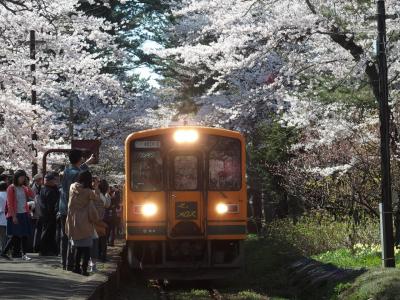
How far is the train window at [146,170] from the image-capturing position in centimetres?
1509

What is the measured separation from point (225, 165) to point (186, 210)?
1.04 meters

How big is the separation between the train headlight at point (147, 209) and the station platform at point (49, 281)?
100 centimetres

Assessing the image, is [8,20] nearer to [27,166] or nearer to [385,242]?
[27,166]

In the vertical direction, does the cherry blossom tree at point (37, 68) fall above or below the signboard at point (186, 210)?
above

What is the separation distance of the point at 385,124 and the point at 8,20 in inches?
381

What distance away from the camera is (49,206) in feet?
50.6

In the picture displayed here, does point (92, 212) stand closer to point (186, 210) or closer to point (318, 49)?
point (186, 210)

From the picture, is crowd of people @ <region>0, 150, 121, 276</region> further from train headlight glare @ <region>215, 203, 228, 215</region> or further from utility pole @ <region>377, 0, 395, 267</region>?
utility pole @ <region>377, 0, 395, 267</region>

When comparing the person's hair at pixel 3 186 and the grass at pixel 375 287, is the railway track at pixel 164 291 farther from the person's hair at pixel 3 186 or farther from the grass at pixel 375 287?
the person's hair at pixel 3 186

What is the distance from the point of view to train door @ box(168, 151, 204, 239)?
14.9 metres

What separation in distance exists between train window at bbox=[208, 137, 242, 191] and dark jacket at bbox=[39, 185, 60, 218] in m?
2.73

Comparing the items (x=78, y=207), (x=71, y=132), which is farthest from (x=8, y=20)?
(x=71, y=132)

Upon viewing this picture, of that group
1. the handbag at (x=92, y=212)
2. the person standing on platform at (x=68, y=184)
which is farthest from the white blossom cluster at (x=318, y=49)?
the handbag at (x=92, y=212)

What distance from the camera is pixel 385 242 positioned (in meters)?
14.0
